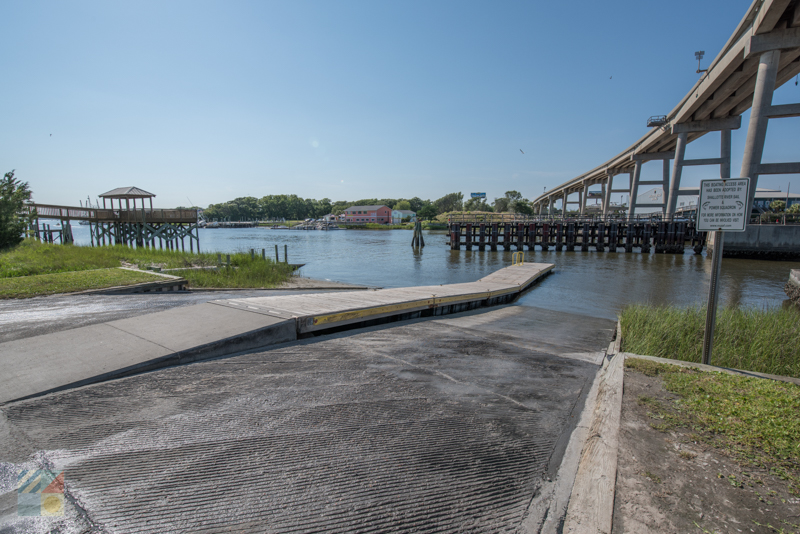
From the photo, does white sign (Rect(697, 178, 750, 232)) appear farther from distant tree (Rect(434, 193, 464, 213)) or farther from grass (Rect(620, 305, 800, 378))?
distant tree (Rect(434, 193, 464, 213))

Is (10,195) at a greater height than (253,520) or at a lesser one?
greater

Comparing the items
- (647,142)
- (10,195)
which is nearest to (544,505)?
(10,195)

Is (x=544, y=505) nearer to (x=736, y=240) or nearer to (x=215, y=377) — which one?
(x=215, y=377)

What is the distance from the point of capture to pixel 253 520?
2309 mm

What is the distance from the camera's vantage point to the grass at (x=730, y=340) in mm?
6438

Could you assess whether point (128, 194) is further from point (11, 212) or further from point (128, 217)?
point (11, 212)

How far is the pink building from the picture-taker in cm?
14538

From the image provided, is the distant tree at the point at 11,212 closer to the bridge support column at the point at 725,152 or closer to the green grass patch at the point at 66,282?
the green grass patch at the point at 66,282

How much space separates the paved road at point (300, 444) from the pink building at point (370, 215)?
141421mm

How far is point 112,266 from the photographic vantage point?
54.5 feet

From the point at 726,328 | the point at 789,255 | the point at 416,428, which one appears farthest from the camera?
the point at 789,255

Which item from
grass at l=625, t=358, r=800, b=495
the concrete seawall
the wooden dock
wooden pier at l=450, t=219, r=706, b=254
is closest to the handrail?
wooden pier at l=450, t=219, r=706, b=254

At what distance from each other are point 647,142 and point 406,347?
55.1 m

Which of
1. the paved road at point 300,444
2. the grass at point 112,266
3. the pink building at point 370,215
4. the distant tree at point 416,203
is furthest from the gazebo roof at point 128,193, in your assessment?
Result: the distant tree at point 416,203
